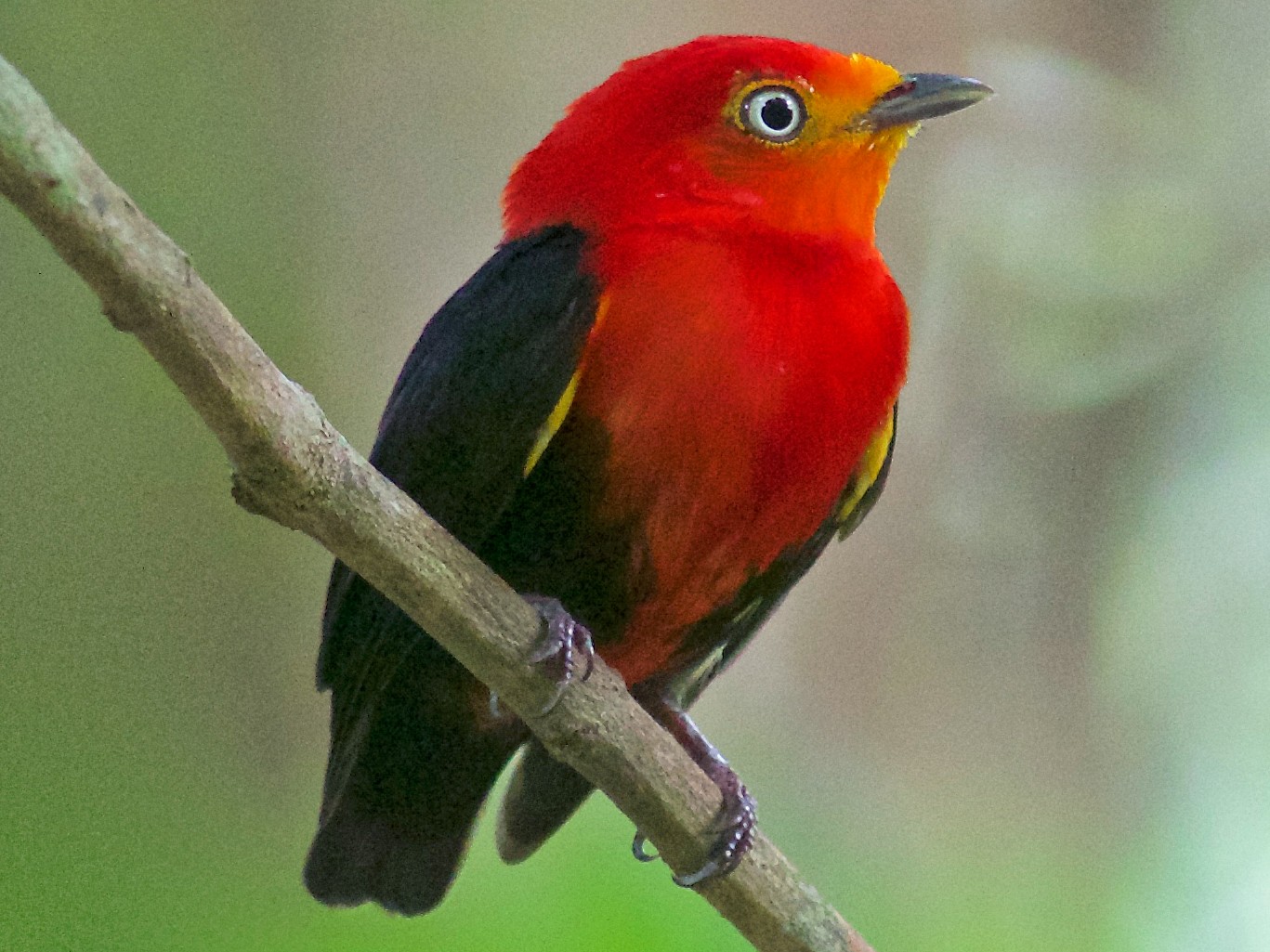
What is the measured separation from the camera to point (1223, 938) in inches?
92.0

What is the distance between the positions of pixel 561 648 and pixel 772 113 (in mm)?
811

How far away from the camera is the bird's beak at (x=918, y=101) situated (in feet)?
6.02

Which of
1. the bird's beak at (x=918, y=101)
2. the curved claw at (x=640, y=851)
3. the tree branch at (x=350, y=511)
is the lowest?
the tree branch at (x=350, y=511)

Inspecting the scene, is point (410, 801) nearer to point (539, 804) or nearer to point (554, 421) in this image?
point (539, 804)

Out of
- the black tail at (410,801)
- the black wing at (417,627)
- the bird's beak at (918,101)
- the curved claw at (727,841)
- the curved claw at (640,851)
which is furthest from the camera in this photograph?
the curved claw at (640,851)

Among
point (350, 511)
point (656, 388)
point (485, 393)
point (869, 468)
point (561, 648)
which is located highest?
point (869, 468)

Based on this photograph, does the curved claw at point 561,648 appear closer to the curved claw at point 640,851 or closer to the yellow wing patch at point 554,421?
the yellow wing patch at point 554,421

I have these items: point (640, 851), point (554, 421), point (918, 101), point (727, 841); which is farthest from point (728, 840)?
point (918, 101)

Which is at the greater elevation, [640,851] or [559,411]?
[559,411]

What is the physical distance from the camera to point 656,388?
1.62 meters

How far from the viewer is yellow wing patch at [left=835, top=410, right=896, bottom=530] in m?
1.86

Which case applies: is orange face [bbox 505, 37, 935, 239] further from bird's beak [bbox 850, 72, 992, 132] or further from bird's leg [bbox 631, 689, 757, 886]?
bird's leg [bbox 631, 689, 757, 886]

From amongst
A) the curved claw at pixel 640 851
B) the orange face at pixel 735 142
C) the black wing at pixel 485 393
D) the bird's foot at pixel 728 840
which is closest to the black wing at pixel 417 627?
the black wing at pixel 485 393

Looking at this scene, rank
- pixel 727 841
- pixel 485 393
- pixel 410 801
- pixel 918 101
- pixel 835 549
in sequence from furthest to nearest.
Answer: pixel 835 549 → pixel 410 801 → pixel 918 101 → pixel 727 841 → pixel 485 393
